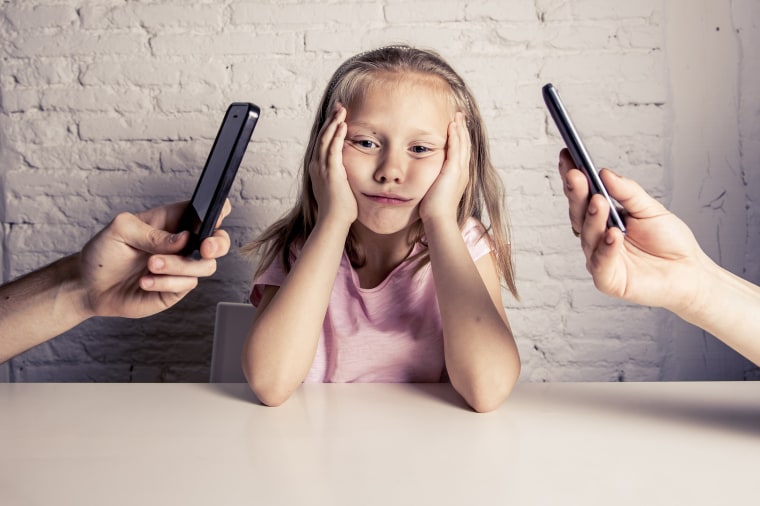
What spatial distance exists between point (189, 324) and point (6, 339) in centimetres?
102

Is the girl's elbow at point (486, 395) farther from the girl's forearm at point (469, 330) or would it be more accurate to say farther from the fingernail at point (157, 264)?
the fingernail at point (157, 264)

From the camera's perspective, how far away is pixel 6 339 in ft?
2.92

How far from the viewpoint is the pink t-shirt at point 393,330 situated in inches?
47.4

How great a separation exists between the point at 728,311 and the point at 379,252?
2.28 ft

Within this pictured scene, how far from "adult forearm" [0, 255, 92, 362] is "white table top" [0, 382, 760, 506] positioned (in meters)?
0.07

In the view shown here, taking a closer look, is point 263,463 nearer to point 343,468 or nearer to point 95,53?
point 343,468

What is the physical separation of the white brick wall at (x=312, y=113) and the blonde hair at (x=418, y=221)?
0.48 m

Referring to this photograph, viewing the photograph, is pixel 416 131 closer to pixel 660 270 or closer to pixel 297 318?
pixel 297 318

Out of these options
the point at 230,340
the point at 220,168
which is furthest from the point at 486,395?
the point at 230,340

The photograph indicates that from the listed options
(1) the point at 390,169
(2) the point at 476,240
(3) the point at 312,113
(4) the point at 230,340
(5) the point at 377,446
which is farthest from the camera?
(3) the point at 312,113

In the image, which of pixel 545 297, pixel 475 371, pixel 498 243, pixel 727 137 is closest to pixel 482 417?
pixel 475 371

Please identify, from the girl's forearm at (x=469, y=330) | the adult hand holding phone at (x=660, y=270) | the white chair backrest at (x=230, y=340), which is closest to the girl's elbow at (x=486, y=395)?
the girl's forearm at (x=469, y=330)

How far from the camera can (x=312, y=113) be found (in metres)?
1.80

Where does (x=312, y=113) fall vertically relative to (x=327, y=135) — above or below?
above
